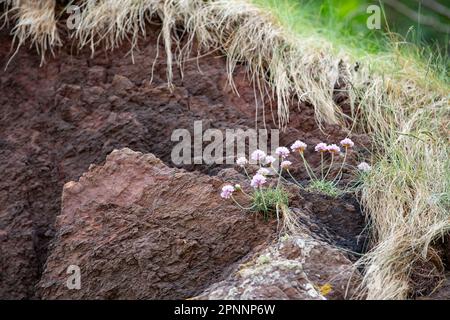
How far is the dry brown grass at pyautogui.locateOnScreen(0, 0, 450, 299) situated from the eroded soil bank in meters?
0.09

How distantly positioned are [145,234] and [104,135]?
0.84 meters

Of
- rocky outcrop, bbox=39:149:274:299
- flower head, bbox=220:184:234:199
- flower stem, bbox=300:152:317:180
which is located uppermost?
flower head, bbox=220:184:234:199

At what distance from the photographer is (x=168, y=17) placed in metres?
4.11

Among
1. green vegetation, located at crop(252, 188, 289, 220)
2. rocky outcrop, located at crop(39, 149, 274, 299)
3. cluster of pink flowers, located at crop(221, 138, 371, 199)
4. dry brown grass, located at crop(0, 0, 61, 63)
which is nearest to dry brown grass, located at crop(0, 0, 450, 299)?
dry brown grass, located at crop(0, 0, 61, 63)

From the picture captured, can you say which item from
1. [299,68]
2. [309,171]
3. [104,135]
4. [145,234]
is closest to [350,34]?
[299,68]

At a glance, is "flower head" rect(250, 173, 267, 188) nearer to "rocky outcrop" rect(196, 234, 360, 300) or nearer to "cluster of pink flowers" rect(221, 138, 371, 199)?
"cluster of pink flowers" rect(221, 138, 371, 199)

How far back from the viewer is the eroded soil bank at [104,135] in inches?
120

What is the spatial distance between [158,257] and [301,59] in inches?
58.9

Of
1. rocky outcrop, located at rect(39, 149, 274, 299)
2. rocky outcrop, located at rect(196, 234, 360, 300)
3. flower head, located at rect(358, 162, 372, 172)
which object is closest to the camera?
rocky outcrop, located at rect(196, 234, 360, 300)

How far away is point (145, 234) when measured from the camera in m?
3.04

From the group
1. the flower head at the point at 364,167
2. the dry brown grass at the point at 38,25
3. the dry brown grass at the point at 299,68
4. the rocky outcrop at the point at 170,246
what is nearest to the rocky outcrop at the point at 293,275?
the rocky outcrop at the point at 170,246

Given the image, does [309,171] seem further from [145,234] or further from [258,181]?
[145,234]

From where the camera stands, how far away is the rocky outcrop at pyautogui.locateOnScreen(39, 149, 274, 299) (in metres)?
2.96
